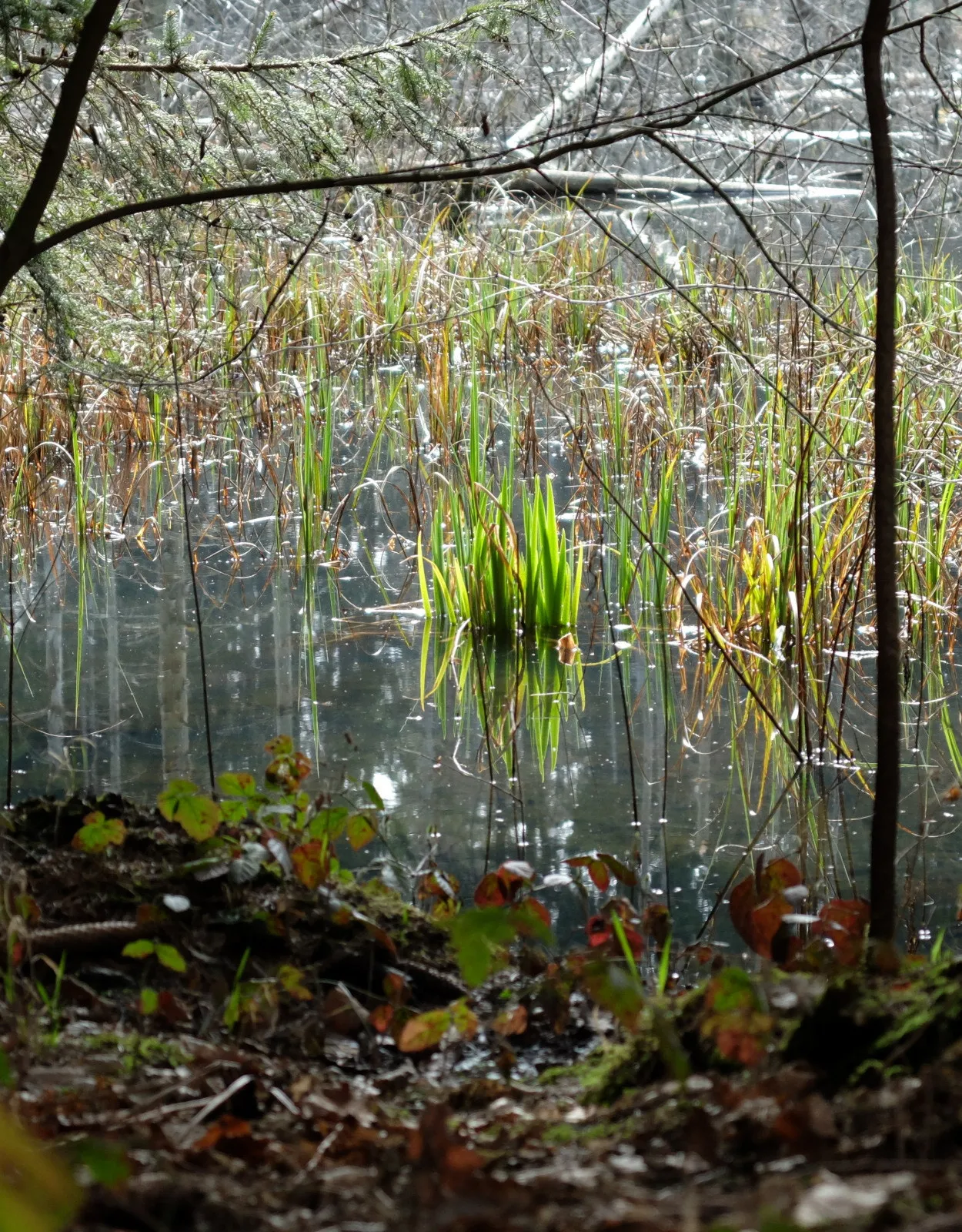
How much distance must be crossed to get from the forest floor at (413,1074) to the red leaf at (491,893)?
6cm

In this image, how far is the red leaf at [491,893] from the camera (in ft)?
5.94

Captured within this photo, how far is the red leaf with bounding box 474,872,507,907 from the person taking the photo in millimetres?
1812

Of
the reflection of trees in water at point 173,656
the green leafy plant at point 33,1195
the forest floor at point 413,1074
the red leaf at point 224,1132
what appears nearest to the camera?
the green leafy plant at point 33,1195

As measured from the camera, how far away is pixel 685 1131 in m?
1.03

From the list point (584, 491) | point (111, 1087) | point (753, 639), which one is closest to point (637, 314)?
point (584, 491)

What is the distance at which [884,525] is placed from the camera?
1.50m

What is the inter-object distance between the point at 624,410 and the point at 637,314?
4.92ft

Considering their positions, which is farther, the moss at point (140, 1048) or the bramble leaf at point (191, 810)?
the bramble leaf at point (191, 810)

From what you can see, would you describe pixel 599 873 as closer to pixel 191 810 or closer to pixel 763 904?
pixel 763 904

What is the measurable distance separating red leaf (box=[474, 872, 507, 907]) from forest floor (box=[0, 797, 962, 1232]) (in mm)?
64

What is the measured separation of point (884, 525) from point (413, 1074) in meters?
0.82

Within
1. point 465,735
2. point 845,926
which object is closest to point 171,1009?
point 845,926

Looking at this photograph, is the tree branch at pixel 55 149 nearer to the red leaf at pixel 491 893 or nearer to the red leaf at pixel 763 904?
the red leaf at pixel 491 893

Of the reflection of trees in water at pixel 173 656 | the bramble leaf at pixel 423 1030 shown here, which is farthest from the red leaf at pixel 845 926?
the reflection of trees in water at pixel 173 656
